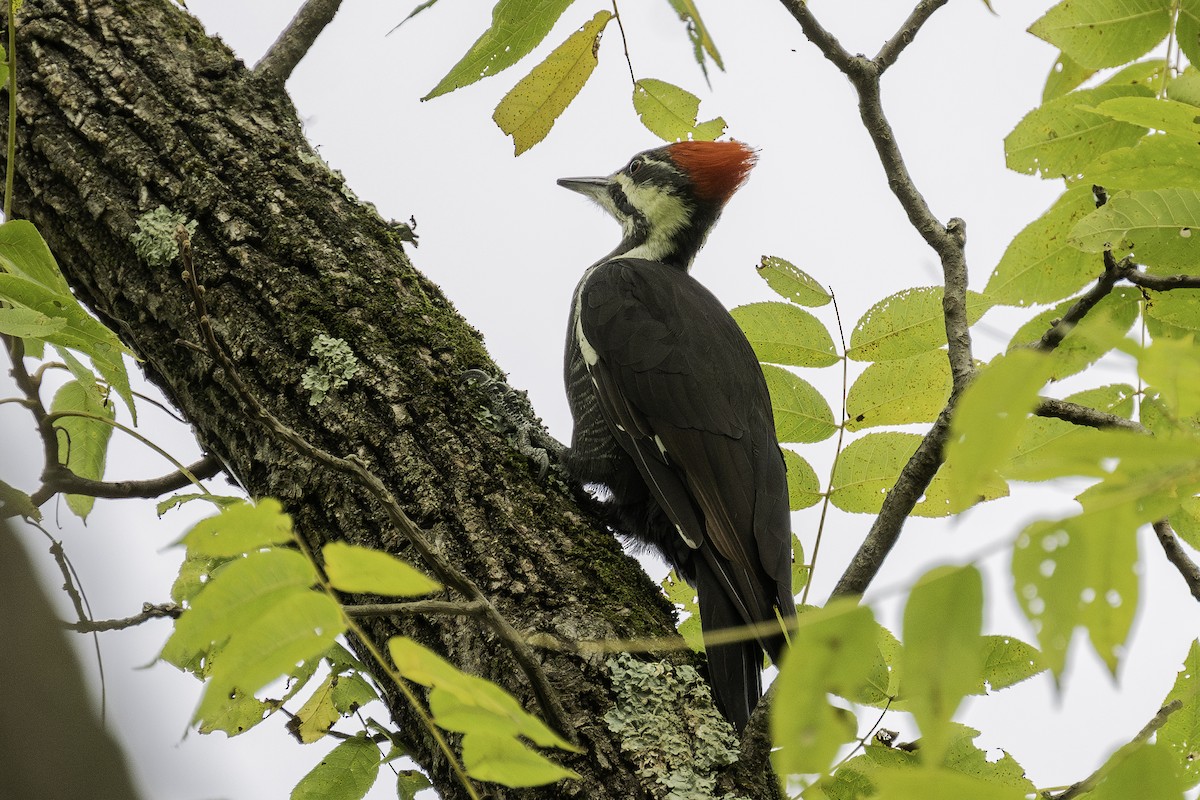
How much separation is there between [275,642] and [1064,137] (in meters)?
1.66

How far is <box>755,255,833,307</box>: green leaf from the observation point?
231cm

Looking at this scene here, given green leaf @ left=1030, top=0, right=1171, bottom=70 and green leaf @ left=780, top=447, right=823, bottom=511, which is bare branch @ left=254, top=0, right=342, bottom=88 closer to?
green leaf @ left=780, top=447, right=823, bottom=511

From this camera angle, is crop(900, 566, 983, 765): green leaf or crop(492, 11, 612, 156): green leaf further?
crop(492, 11, 612, 156): green leaf

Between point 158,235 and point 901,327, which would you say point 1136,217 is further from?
point 158,235

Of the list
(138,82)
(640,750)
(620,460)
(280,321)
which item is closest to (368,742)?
(640,750)

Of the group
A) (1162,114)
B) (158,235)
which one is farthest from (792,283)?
(158,235)

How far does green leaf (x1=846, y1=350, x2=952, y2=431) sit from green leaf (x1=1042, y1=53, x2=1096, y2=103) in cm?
58

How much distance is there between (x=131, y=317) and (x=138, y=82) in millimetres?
544

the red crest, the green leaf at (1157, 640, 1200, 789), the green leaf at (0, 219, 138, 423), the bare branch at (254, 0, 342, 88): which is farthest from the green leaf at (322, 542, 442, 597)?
the red crest

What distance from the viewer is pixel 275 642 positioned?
105 cm

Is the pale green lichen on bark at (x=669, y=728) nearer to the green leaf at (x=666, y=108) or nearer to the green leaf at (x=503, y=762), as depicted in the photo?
the green leaf at (x=503, y=762)

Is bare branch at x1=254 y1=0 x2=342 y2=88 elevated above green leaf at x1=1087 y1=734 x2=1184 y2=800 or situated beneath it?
elevated above

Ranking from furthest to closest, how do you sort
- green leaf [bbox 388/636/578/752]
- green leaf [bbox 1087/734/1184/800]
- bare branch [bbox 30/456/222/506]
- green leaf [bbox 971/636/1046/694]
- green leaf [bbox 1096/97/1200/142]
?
bare branch [bbox 30/456/222/506]
green leaf [bbox 971/636/1046/694]
green leaf [bbox 1096/97/1200/142]
green leaf [bbox 388/636/578/752]
green leaf [bbox 1087/734/1184/800]

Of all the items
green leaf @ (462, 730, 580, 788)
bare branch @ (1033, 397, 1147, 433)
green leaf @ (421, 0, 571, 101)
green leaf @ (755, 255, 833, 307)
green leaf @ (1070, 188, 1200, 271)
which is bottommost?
green leaf @ (462, 730, 580, 788)
